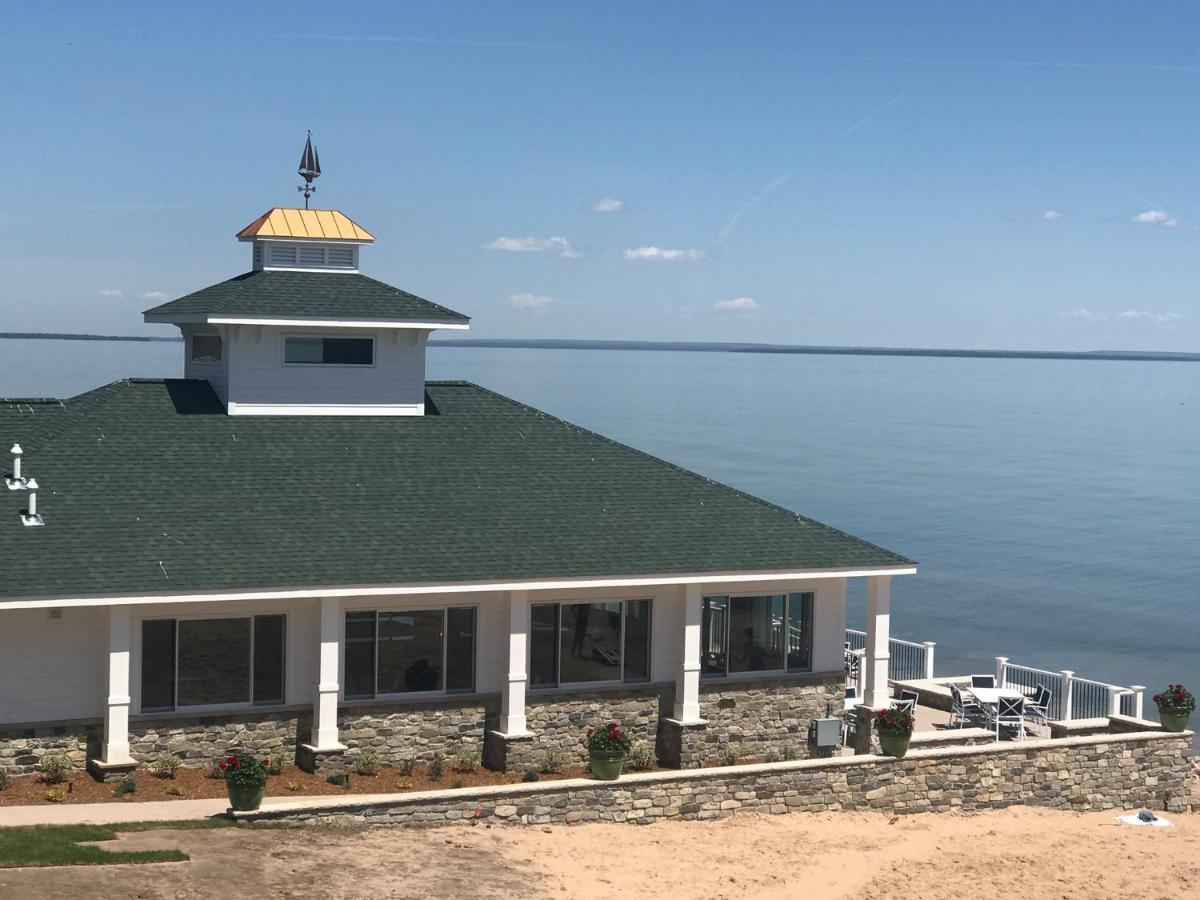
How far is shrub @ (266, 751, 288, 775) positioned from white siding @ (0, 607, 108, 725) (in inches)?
102

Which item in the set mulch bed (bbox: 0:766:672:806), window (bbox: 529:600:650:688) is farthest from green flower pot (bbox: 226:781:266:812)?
window (bbox: 529:600:650:688)

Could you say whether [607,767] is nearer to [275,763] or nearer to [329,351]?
[275,763]

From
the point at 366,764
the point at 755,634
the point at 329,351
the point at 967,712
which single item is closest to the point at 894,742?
the point at 755,634

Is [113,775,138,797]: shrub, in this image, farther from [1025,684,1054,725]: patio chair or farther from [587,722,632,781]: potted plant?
[1025,684,1054,725]: patio chair

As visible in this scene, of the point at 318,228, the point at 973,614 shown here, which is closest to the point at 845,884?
the point at 318,228

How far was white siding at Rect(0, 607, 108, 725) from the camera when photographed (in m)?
23.5

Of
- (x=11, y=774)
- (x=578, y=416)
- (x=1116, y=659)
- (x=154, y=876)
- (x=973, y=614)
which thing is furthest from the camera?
(x=578, y=416)

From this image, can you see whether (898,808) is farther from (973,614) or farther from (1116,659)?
(973,614)

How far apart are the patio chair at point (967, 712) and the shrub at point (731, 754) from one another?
6.01 metres

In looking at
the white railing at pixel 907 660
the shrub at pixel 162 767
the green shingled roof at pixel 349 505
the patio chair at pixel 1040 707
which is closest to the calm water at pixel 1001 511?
the white railing at pixel 907 660

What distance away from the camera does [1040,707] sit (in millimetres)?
32375

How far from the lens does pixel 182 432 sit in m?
27.8

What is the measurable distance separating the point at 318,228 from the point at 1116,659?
35.5 metres

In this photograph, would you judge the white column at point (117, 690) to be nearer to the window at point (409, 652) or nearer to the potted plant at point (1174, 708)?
the window at point (409, 652)
